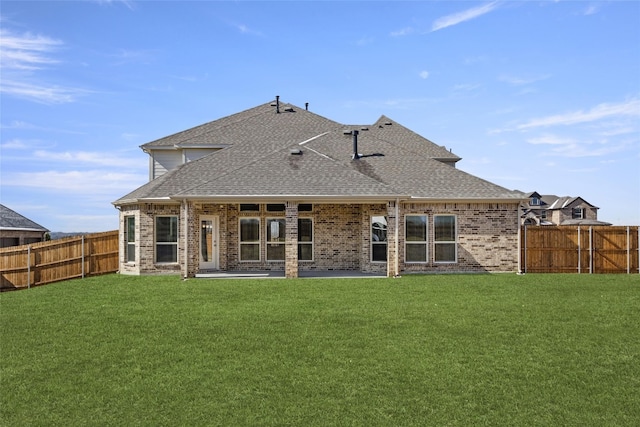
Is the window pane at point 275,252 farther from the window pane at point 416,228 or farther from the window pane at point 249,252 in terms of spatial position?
the window pane at point 416,228

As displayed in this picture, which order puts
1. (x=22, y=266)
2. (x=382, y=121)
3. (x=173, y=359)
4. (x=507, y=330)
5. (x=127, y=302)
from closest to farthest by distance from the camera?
(x=173, y=359)
(x=507, y=330)
(x=127, y=302)
(x=22, y=266)
(x=382, y=121)

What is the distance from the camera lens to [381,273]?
19109 millimetres

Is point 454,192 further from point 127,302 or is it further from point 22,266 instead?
point 22,266

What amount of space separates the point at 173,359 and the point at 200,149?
17.2 metres

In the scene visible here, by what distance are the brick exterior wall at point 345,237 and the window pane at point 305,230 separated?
19cm

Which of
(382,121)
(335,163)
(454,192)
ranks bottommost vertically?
(454,192)

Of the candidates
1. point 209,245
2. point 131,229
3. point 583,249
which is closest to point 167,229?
point 131,229

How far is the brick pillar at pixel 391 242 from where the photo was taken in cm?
1770

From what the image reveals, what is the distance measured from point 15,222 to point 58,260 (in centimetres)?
1441

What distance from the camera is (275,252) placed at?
2083 cm

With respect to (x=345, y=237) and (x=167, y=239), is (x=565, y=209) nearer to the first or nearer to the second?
(x=345, y=237)

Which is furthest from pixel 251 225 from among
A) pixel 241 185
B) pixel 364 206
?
pixel 364 206

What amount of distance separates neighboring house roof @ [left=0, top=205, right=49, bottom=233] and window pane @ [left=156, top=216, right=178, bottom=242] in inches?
564

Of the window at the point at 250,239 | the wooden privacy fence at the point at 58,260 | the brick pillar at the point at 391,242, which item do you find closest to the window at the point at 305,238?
the window at the point at 250,239
